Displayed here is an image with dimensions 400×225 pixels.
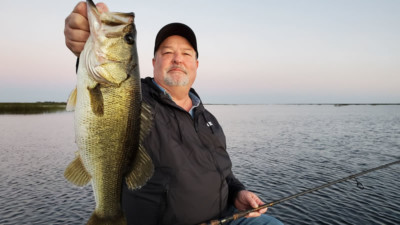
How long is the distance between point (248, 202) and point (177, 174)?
1.22m

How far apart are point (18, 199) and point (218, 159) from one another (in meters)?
11.3

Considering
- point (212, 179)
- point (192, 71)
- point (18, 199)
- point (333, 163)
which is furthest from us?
point (333, 163)

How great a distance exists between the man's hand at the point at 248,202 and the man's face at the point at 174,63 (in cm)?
185

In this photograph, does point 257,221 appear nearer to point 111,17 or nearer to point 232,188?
point 232,188

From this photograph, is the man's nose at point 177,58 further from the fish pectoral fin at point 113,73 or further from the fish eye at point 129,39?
the fish pectoral fin at point 113,73

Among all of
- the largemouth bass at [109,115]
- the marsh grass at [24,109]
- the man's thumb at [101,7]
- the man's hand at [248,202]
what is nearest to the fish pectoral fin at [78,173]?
the largemouth bass at [109,115]

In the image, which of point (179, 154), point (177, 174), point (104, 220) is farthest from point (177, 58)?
point (104, 220)

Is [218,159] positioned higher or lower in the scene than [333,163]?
higher

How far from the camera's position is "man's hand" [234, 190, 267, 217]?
3707 millimetres

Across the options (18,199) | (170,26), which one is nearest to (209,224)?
(170,26)

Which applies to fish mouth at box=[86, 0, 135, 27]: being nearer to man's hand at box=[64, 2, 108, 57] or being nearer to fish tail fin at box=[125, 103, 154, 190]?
man's hand at box=[64, 2, 108, 57]

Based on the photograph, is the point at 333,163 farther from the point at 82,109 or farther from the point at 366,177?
the point at 82,109

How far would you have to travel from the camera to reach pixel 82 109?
2.37 m

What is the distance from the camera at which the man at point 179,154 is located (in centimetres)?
325
